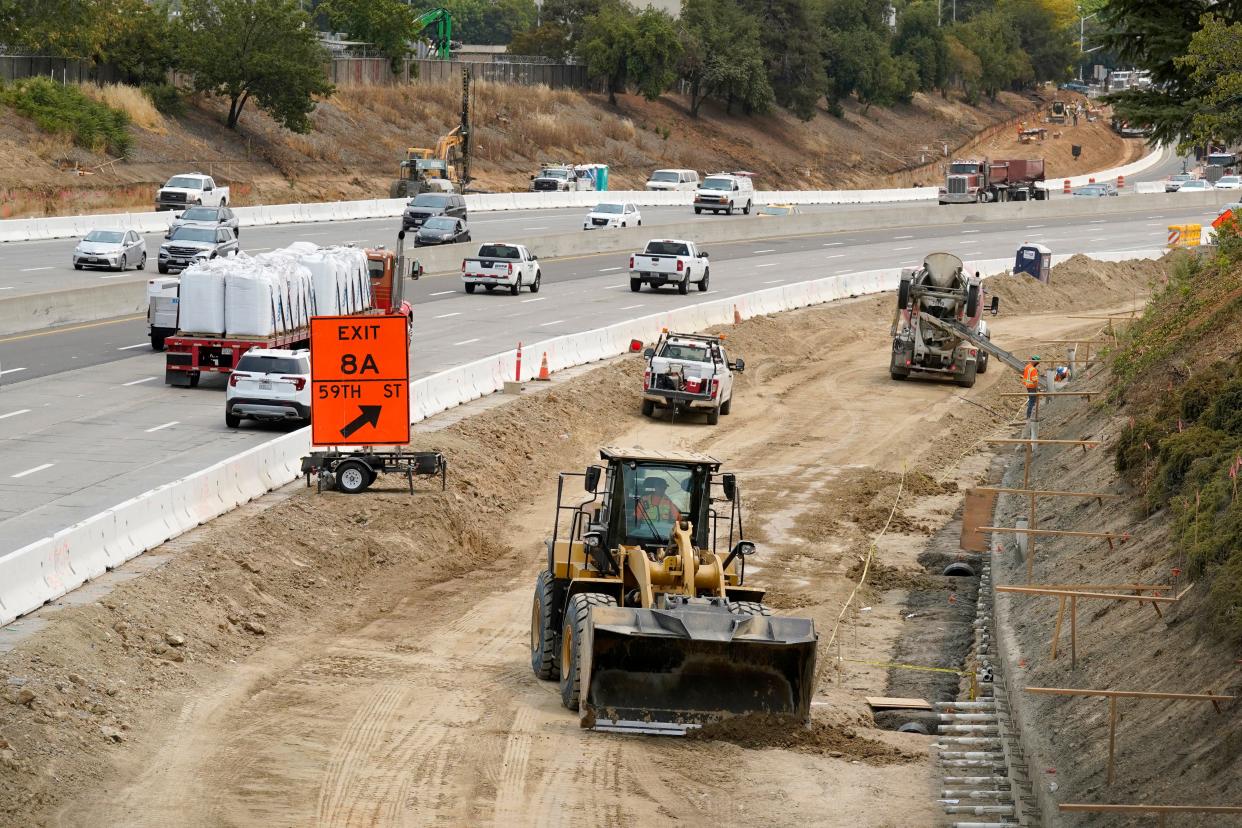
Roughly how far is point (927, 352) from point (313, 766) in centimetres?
3363

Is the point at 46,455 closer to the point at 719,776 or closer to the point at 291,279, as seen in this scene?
the point at 291,279

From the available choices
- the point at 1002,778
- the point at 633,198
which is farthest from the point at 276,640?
the point at 633,198

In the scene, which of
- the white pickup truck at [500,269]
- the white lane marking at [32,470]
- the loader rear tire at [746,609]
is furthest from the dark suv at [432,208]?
the loader rear tire at [746,609]

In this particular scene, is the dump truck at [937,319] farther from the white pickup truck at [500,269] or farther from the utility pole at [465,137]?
the utility pole at [465,137]

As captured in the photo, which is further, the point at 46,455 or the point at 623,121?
the point at 623,121

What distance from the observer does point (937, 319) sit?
4572 centimetres

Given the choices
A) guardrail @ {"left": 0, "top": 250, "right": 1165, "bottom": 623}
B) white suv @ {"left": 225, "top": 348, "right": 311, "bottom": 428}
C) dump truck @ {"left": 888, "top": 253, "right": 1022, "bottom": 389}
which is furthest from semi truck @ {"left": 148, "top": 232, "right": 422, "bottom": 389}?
dump truck @ {"left": 888, "top": 253, "right": 1022, "bottom": 389}

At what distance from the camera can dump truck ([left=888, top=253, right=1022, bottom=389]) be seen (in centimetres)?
4638

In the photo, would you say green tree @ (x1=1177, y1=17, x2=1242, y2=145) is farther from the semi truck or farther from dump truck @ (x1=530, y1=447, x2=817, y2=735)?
the semi truck

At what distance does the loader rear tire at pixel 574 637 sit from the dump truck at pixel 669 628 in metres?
0.02

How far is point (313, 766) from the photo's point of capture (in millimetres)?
16469

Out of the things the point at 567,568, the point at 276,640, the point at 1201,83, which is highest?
the point at 1201,83

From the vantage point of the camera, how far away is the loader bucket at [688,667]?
17281 mm

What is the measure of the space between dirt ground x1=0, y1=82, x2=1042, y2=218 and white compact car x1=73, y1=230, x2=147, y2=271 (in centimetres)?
1464
